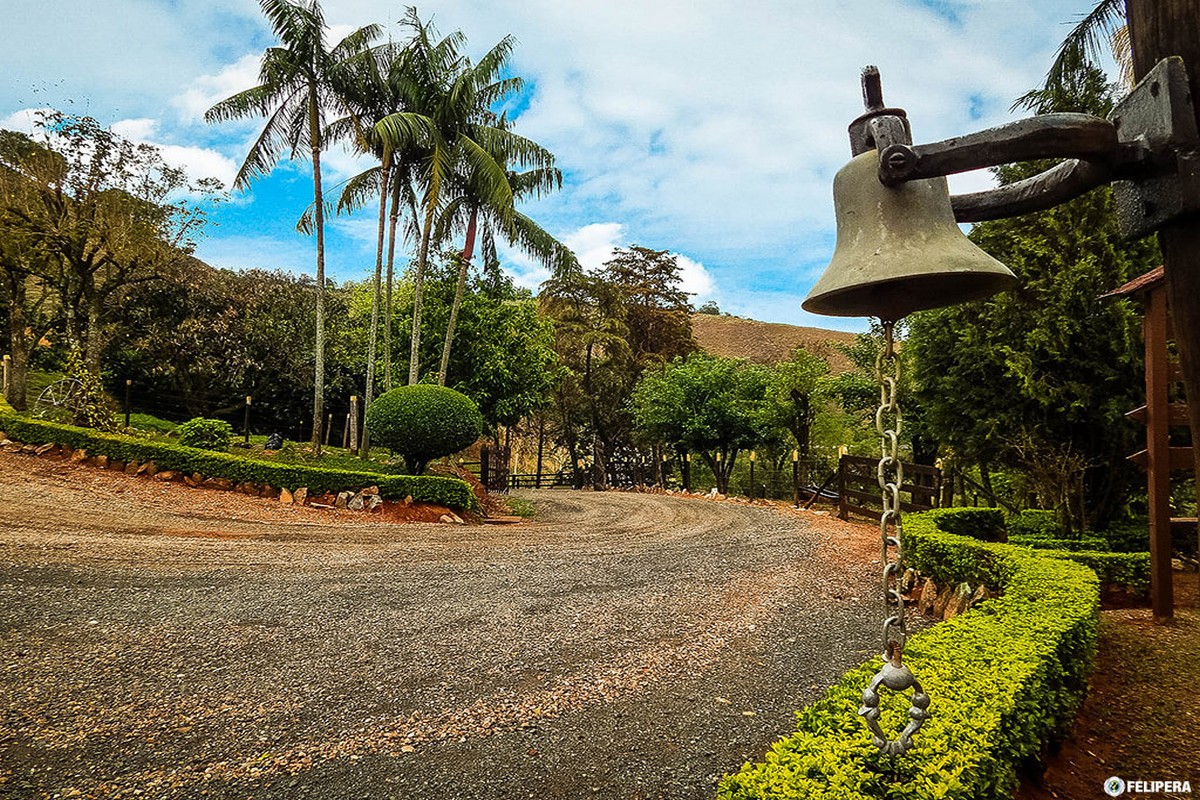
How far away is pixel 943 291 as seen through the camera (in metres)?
1.68

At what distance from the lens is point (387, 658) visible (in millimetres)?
4418

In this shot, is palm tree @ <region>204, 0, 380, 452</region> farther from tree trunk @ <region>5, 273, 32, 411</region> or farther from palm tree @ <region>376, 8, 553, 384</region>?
tree trunk @ <region>5, 273, 32, 411</region>

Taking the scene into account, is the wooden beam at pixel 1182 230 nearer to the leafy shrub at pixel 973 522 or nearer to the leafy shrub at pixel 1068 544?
the leafy shrub at pixel 973 522

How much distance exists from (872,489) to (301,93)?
1593 cm

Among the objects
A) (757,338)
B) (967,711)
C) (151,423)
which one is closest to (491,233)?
(151,423)

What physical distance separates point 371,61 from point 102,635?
561 inches

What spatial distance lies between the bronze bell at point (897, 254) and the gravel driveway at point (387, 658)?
245cm

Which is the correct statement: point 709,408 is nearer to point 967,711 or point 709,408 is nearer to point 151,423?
point 151,423

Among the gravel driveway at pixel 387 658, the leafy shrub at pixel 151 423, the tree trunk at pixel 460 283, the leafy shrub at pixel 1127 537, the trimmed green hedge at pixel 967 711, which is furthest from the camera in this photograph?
the leafy shrub at pixel 151 423

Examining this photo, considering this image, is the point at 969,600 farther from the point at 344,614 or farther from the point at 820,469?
the point at 820,469

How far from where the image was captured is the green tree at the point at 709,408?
20.2 meters

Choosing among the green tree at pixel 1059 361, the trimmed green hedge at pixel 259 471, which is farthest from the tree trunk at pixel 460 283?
the green tree at pixel 1059 361

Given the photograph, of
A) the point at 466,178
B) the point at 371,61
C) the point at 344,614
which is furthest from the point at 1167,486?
the point at 371,61

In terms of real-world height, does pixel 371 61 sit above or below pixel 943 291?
above
